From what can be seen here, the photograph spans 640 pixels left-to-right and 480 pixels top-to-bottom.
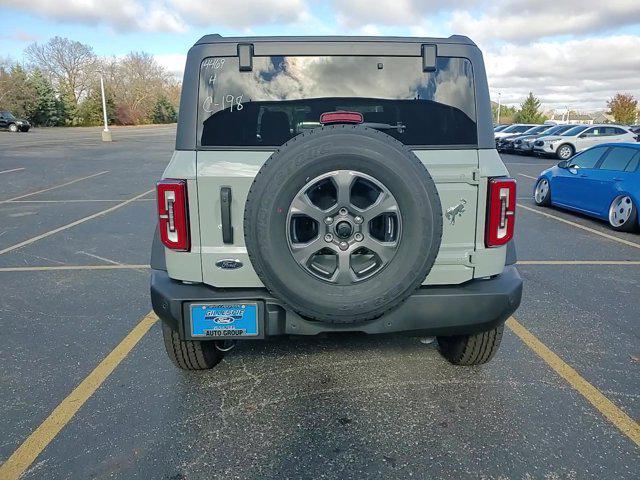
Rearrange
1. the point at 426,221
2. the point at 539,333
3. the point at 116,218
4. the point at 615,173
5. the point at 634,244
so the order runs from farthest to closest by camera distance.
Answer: the point at 116,218 → the point at 615,173 → the point at 634,244 → the point at 539,333 → the point at 426,221

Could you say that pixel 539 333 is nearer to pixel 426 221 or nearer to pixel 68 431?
pixel 426 221

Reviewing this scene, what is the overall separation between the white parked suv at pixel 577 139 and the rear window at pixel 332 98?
71.3 feet

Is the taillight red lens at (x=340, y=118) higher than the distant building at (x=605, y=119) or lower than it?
lower

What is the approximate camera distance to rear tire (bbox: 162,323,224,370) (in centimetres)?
320

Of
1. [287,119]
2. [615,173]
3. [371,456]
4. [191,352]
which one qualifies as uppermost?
[287,119]

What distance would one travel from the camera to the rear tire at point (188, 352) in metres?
3.20

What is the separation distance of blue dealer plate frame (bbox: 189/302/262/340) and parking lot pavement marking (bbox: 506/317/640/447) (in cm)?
207

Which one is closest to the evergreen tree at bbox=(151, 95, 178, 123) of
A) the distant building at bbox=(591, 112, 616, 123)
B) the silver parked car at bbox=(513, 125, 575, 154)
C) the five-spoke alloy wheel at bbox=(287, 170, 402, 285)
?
the distant building at bbox=(591, 112, 616, 123)

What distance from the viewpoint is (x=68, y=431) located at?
2.75m

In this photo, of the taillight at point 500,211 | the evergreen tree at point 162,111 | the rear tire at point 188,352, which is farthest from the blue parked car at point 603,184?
the evergreen tree at point 162,111

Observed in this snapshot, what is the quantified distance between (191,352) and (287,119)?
161 centimetres

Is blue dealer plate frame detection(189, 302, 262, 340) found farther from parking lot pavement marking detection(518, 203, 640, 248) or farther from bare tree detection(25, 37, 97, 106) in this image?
bare tree detection(25, 37, 97, 106)

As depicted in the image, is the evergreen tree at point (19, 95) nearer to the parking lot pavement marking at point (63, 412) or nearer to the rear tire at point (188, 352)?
the parking lot pavement marking at point (63, 412)

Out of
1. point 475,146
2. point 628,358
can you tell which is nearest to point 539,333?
point 628,358
